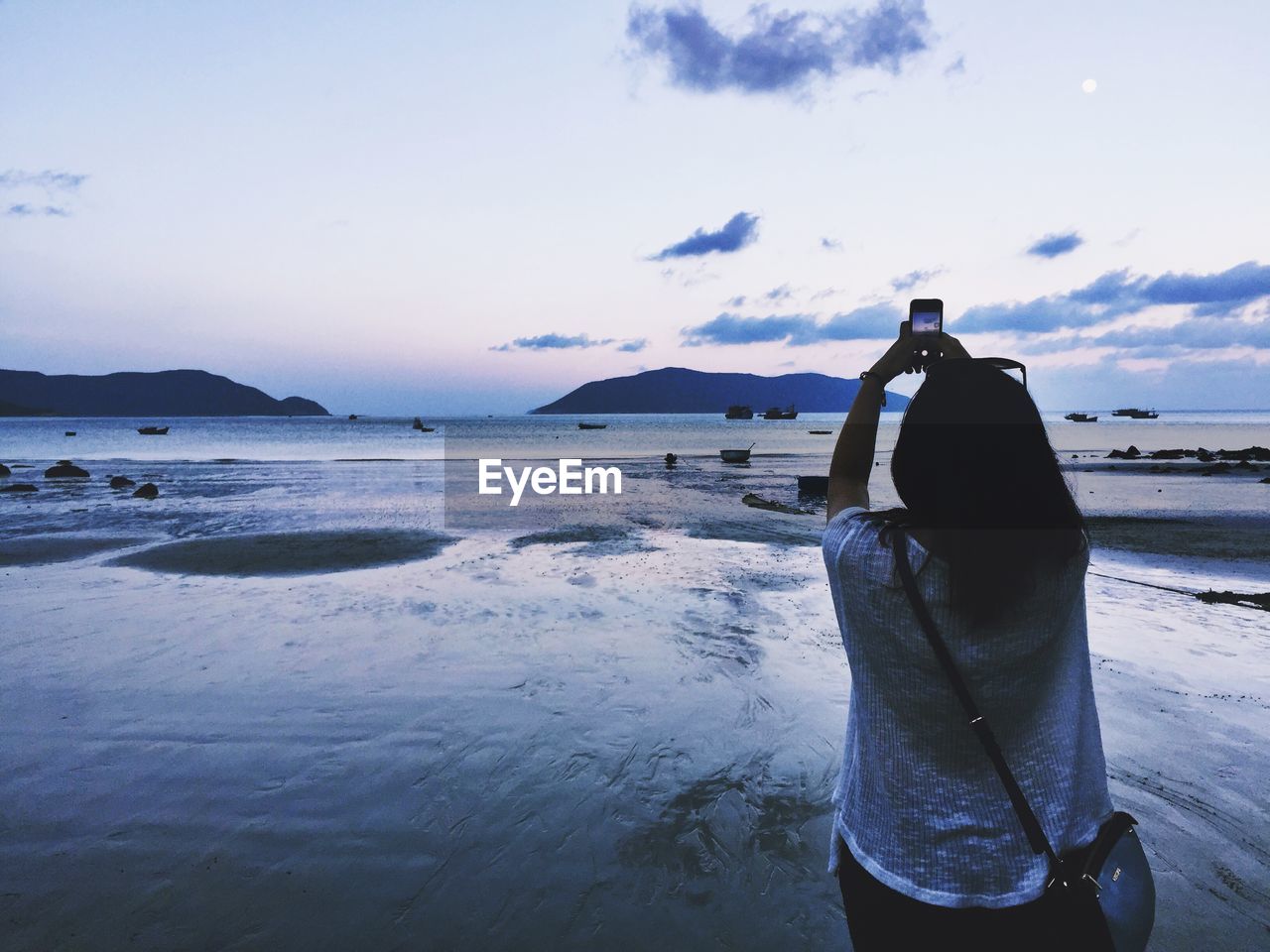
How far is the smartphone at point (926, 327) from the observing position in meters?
2.34

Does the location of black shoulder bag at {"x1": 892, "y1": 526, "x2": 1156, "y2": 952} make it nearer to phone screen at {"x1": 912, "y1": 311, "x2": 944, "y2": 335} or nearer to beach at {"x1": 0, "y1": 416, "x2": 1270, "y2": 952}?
beach at {"x1": 0, "y1": 416, "x2": 1270, "y2": 952}

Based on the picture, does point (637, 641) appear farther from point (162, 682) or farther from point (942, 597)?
point (942, 597)

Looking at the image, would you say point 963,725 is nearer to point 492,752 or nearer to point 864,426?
point 864,426

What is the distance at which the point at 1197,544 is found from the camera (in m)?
15.5

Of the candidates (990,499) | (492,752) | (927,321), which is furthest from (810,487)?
(990,499)

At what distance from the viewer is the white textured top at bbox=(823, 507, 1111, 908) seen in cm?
157

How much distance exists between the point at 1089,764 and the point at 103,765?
6344 millimetres

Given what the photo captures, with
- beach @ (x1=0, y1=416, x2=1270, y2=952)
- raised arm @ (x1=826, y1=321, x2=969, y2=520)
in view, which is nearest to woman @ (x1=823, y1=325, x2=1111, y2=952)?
raised arm @ (x1=826, y1=321, x2=969, y2=520)

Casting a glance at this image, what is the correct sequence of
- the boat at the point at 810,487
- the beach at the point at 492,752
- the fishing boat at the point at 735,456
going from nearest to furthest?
the beach at the point at 492,752 → the boat at the point at 810,487 → the fishing boat at the point at 735,456

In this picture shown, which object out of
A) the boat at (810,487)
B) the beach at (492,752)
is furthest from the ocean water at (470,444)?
the beach at (492,752)

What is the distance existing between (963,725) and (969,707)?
9cm

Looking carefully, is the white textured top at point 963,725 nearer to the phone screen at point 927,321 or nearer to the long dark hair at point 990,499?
the long dark hair at point 990,499

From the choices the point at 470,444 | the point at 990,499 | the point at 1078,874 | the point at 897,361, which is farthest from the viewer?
the point at 470,444

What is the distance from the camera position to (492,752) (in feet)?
18.5
